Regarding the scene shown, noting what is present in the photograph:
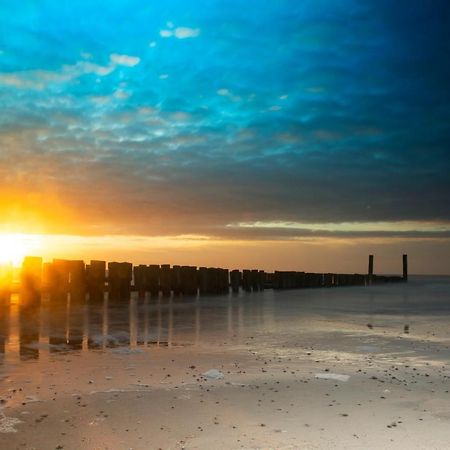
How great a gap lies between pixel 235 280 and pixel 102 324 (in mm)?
16123

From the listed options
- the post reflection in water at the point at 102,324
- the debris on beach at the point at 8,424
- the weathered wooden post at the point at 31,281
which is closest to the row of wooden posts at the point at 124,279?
the weathered wooden post at the point at 31,281

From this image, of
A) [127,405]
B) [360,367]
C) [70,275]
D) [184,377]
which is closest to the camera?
[127,405]

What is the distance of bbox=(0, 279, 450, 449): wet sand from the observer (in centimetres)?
392

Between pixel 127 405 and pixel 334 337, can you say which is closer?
pixel 127 405

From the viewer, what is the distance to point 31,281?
15586 millimetres

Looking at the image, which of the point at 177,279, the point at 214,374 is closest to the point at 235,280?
the point at 177,279

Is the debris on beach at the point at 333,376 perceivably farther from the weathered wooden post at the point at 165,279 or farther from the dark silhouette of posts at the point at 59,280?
the weathered wooden post at the point at 165,279

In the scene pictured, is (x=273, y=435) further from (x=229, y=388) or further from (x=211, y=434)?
(x=229, y=388)

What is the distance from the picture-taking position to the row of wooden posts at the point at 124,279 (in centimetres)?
1606

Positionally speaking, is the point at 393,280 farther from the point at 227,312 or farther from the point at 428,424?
the point at 428,424

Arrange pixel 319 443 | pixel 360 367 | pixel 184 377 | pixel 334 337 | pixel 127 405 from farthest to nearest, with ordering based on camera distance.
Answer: pixel 334 337
pixel 360 367
pixel 184 377
pixel 127 405
pixel 319 443

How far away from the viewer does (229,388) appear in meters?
5.38

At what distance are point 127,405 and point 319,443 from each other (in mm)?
1829

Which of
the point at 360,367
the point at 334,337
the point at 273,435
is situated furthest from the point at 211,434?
the point at 334,337
